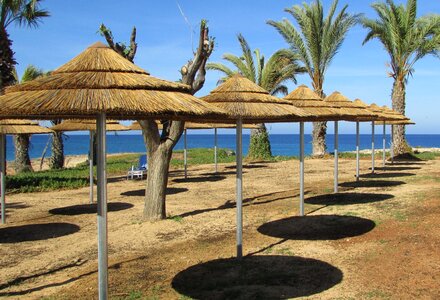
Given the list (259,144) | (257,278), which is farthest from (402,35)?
(257,278)

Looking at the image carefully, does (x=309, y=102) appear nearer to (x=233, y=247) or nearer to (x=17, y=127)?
(x=233, y=247)

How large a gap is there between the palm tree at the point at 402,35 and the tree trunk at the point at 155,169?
61.3 ft

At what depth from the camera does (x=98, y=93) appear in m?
4.70

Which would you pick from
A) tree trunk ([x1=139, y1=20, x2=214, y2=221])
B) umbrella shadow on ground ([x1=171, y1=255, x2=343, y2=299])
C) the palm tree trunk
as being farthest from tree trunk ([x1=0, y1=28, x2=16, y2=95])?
the palm tree trunk

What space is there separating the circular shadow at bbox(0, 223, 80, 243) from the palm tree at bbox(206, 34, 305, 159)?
60.9 ft

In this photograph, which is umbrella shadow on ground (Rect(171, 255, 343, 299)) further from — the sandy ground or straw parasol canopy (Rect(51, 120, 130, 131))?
straw parasol canopy (Rect(51, 120, 130, 131))

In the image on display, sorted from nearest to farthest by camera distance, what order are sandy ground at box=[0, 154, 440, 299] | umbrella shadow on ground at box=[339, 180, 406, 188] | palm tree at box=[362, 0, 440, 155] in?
sandy ground at box=[0, 154, 440, 299] < umbrella shadow on ground at box=[339, 180, 406, 188] < palm tree at box=[362, 0, 440, 155]

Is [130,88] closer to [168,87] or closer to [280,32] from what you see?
[168,87]

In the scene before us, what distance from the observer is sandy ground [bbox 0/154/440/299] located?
5.81 meters

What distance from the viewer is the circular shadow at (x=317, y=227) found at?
830 centimetres

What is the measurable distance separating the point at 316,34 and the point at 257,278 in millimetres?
21995

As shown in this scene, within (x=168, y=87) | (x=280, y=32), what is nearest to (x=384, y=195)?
(x=168, y=87)

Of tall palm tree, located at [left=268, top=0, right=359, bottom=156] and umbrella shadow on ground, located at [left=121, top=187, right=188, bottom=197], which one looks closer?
umbrella shadow on ground, located at [left=121, top=187, right=188, bottom=197]

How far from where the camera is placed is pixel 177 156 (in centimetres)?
3281
